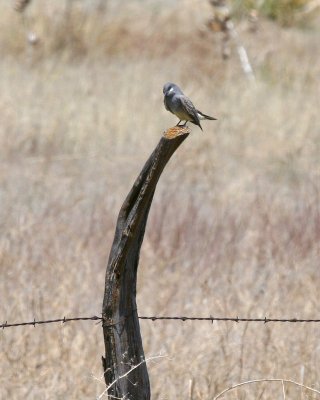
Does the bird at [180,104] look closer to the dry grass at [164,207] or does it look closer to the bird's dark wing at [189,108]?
the bird's dark wing at [189,108]

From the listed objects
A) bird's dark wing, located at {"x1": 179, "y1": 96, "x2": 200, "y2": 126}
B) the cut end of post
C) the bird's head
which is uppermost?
the bird's head

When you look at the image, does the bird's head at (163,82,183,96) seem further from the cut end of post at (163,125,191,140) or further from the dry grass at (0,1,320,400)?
the dry grass at (0,1,320,400)

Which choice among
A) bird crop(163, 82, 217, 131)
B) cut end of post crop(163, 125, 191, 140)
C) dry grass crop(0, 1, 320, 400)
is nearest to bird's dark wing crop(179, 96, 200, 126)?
bird crop(163, 82, 217, 131)

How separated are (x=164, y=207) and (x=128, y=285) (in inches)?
138

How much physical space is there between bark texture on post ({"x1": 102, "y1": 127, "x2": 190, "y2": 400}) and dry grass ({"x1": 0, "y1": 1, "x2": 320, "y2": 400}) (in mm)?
765

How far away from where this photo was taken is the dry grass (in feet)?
12.9

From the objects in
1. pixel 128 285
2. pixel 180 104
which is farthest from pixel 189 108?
pixel 128 285

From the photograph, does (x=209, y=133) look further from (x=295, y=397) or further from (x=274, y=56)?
(x=295, y=397)

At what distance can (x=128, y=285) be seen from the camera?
2.66m

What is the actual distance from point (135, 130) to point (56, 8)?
5127 millimetres

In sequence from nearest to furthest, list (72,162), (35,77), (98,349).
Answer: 1. (98,349)
2. (72,162)
3. (35,77)

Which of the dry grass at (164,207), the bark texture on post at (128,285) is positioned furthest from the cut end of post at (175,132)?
the dry grass at (164,207)

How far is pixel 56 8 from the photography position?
44.3ft

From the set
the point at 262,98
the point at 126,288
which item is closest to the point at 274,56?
the point at 262,98
